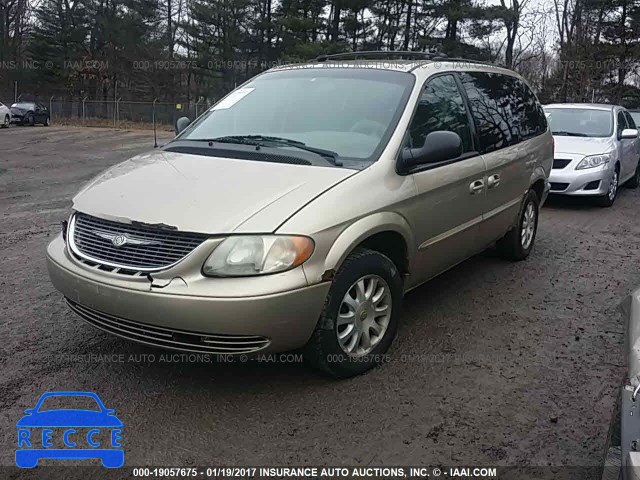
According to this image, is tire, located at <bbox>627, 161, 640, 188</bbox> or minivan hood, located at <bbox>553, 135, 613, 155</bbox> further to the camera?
tire, located at <bbox>627, 161, 640, 188</bbox>

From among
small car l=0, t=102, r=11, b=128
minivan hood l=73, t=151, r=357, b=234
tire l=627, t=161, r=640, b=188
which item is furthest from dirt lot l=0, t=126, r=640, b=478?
small car l=0, t=102, r=11, b=128

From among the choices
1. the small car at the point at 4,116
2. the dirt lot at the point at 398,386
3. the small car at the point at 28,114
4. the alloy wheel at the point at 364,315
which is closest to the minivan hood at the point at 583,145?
the dirt lot at the point at 398,386

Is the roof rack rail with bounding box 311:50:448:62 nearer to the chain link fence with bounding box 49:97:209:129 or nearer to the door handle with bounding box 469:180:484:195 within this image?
the door handle with bounding box 469:180:484:195

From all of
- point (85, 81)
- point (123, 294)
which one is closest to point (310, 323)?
point (123, 294)

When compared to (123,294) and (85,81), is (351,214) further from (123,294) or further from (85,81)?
(85,81)

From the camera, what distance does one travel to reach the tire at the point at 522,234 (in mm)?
5820

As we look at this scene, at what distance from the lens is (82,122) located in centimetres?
3659

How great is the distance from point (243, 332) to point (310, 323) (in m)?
0.37

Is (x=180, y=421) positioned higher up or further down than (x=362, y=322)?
further down

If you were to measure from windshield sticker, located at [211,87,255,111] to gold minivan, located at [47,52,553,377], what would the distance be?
0.02 metres

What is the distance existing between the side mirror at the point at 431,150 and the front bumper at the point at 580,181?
593 centimetres

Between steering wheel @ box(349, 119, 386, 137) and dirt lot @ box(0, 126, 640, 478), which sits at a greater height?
steering wheel @ box(349, 119, 386, 137)

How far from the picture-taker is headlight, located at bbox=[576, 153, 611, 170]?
906 cm

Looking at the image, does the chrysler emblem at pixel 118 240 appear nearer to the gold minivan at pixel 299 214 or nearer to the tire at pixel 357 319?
the gold minivan at pixel 299 214
